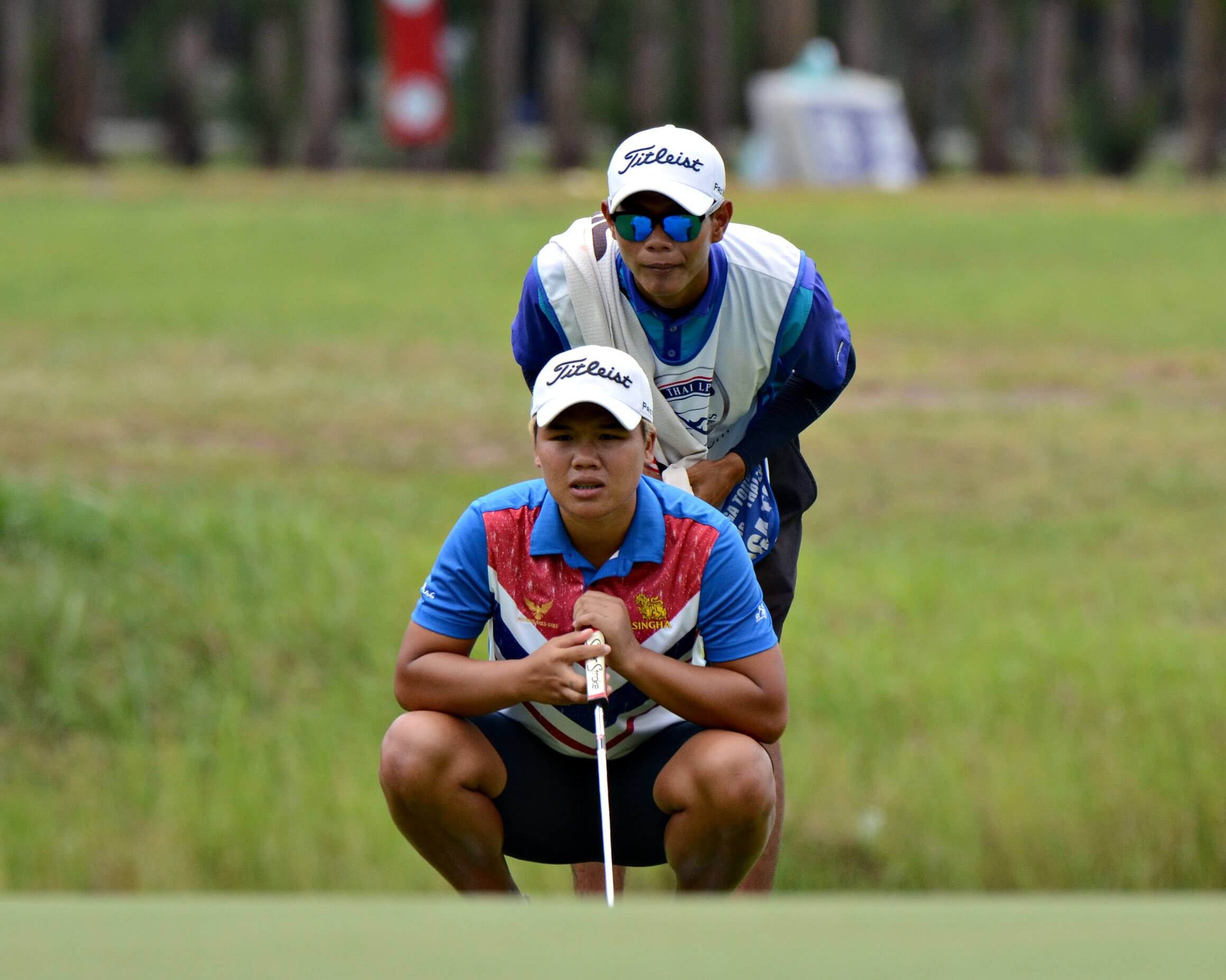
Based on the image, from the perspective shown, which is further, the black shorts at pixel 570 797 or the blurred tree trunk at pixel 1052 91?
the blurred tree trunk at pixel 1052 91

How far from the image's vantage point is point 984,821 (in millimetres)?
7055

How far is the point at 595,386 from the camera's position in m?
3.62

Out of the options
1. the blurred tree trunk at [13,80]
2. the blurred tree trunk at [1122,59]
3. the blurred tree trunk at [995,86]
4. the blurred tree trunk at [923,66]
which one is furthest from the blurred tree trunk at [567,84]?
the blurred tree trunk at [1122,59]

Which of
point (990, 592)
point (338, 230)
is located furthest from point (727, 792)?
point (338, 230)

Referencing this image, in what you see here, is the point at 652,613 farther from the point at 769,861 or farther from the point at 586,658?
the point at 769,861

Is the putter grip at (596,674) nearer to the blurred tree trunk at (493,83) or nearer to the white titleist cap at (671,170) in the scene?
the white titleist cap at (671,170)

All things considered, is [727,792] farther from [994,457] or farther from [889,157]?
[889,157]

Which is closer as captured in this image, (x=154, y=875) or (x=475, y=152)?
(x=154, y=875)

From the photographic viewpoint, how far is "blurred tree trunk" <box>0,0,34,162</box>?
4194cm

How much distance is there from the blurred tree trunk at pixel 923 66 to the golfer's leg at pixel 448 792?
1875 inches

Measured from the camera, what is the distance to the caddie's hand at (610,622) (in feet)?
11.9

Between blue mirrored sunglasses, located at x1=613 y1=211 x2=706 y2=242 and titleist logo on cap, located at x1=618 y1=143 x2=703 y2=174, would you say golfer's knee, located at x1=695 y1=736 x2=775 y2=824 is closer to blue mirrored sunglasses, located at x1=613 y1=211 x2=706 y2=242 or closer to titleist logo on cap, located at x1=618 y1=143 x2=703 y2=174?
blue mirrored sunglasses, located at x1=613 y1=211 x2=706 y2=242

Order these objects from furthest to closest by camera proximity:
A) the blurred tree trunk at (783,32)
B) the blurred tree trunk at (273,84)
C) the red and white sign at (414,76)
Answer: the blurred tree trunk at (273,84) < the red and white sign at (414,76) < the blurred tree trunk at (783,32)

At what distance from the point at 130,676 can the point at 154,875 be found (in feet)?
4.57
